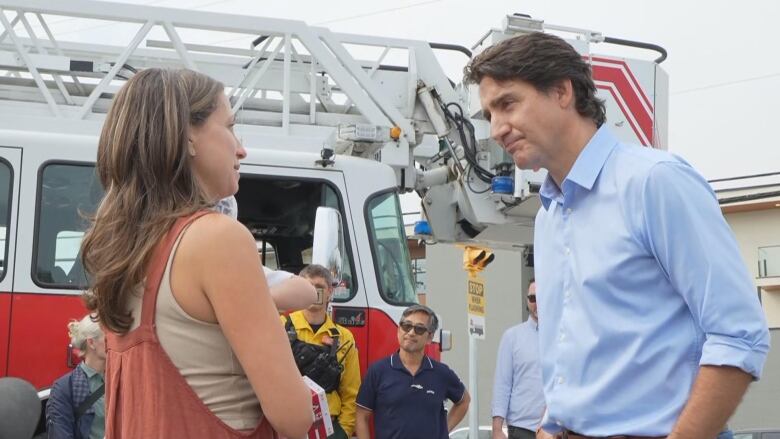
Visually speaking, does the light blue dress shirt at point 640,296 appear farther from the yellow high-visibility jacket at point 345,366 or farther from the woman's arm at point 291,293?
the yellow high-visibility jacket at point 345,366

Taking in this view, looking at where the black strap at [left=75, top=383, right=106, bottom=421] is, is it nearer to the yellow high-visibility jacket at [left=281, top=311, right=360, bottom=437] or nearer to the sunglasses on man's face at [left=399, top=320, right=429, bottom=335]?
the yellow high-visibility jacket at [left=281, top=311, right=360, bottom=437]

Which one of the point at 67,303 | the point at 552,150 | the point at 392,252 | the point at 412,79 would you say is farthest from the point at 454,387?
the point at 552,150

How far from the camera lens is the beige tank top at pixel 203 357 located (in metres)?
2.13

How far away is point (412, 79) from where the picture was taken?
27.8 feet

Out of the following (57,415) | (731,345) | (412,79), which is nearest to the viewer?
(731,345)

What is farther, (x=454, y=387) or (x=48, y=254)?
(x=454, y=387)

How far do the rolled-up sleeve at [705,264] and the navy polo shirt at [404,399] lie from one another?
202 inches

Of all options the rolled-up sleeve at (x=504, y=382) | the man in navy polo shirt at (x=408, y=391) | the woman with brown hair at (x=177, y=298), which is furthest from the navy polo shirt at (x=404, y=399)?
the woman with brown hair at (x=177, y=298)

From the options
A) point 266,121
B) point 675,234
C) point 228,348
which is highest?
point 266,121

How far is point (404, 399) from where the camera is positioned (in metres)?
7.65

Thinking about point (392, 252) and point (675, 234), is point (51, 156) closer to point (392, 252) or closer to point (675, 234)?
point (392, 252)

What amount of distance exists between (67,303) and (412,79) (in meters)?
3.41

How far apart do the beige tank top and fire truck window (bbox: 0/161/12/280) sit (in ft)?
14.6

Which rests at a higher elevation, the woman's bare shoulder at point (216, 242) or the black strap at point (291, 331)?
the woman's bare shoulder at point (216, 242)
